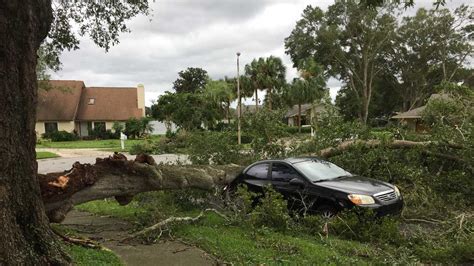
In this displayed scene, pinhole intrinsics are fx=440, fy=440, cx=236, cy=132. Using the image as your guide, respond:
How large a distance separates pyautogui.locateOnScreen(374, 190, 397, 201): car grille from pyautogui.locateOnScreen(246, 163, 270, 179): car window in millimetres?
2281

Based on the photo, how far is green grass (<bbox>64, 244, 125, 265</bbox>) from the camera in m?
5.45

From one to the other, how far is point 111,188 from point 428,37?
137ft

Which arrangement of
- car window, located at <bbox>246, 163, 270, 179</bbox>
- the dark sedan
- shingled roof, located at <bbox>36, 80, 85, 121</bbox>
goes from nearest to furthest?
the dark sedan, car window, located at <bbox>246, 163, 270, 179</bbox>, shingled roof, located at <bbox>36, 80, 85, 121</bbox>

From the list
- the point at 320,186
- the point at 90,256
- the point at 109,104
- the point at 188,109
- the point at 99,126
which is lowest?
the point at 90,256

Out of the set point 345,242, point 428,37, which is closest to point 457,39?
point 428,37

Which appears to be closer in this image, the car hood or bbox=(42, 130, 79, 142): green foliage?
the car hood

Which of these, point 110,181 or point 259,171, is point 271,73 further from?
point 110,181

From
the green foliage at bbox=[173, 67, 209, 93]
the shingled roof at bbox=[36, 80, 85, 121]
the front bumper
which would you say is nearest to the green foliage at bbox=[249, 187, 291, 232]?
the front bumper

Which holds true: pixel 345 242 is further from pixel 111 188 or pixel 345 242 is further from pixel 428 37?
pixel 428 37

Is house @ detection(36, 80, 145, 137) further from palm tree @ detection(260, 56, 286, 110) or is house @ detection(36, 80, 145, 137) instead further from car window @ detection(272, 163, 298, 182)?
car window @ detection(272, 163, 298, 182)

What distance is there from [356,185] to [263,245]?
2.26 metres

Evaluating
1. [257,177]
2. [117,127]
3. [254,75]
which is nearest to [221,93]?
[254,75]

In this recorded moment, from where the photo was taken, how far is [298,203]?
313 inches

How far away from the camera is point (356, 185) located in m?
7.61
